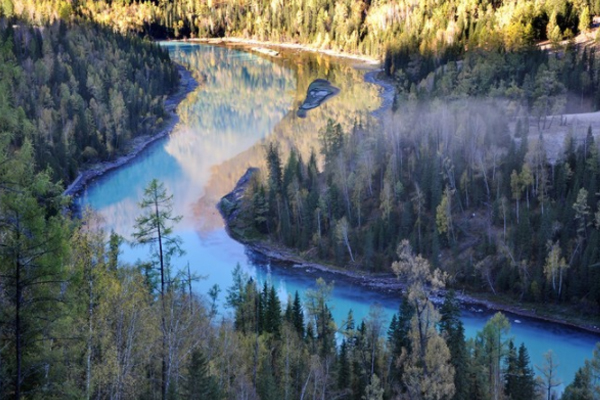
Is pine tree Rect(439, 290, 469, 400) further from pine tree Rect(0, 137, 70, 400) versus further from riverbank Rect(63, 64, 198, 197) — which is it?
riverbank Rect(63, 64, 198, 197)

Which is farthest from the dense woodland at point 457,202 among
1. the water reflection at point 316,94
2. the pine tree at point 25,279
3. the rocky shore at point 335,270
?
the water reflection at point 316,94

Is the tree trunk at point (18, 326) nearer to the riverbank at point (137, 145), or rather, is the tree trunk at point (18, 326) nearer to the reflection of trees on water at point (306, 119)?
the reflection of trees on water at point (306, 119)

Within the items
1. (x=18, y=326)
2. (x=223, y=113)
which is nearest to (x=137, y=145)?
(x=223, y=113)

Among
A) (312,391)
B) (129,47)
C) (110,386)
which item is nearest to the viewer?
(110,386)

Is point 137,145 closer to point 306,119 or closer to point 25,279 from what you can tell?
point 306,119

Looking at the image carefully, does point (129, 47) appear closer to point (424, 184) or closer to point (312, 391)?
point (424, 184)

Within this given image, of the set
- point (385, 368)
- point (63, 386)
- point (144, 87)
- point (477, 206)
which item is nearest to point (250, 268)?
point (477, 206)
